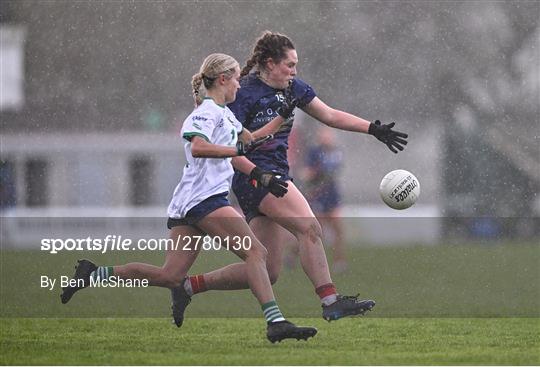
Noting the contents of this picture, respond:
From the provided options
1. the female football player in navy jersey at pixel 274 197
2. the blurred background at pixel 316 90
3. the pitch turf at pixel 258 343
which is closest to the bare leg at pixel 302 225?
the female football player in navy jersey at pixel 274 197

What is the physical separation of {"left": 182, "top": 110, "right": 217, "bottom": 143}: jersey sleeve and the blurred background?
23.3ft

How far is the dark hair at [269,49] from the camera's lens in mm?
7176

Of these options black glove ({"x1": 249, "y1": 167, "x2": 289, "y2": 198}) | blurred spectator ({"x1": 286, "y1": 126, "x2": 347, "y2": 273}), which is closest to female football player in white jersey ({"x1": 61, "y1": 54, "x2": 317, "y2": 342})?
black glove ({"x1": 249, "y1": 167, "x2": 289, "y2": 198})

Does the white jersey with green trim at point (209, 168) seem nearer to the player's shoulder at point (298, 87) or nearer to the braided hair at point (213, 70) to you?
the braided hair at point (213, 70)

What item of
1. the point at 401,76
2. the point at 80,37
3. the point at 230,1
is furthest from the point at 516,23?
the point at 80,37

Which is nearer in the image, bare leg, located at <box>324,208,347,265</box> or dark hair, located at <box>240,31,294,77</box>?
dark hair, located at <box>240,31,294,77</box>

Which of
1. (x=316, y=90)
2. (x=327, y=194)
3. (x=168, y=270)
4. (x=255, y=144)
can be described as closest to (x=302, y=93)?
(x=255, y=144)

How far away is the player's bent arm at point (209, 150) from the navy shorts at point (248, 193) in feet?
1.93

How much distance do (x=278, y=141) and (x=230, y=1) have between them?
8770 mm

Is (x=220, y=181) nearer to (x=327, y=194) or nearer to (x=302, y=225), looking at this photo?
(x=302, y=225)

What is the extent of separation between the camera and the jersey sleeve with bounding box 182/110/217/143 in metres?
6.62

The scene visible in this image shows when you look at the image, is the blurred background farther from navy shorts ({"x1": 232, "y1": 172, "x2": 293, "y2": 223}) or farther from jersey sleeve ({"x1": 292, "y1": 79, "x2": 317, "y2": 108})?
navy shorts ({"x1": 232, "y1": 172, "x2": 293, "y2": 223})

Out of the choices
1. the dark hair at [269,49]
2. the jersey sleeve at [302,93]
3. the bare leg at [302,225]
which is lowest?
the bare leg at [302,225]

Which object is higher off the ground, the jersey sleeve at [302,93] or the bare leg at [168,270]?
the jersey sleeve at [302,93]
